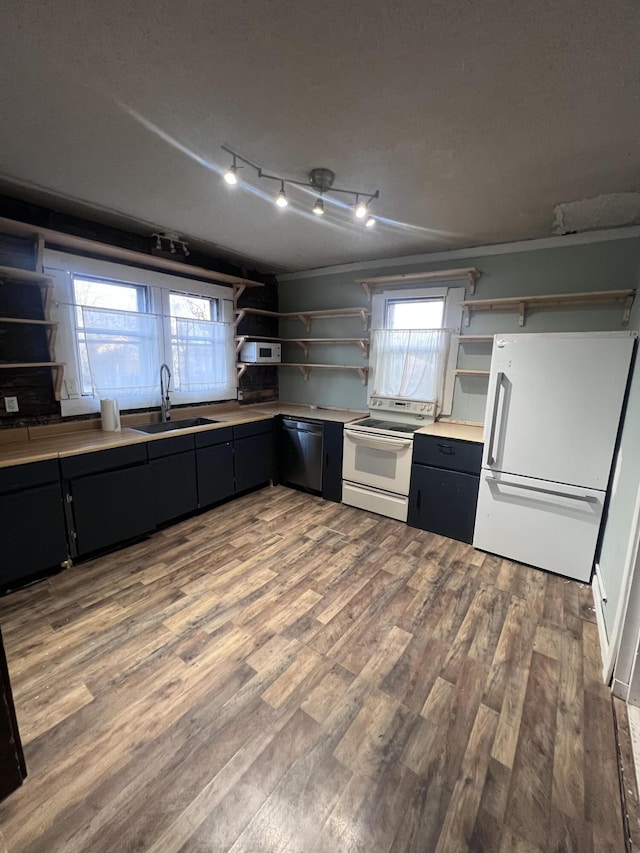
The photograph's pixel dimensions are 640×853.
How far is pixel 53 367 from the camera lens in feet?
8.61

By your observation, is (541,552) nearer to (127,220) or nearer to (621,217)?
(621,217)

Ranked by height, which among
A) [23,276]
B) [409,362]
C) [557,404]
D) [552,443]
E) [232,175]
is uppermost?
[232,175]

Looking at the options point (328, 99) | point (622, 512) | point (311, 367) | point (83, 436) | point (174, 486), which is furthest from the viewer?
point (311, 367)

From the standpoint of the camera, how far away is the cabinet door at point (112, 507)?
7.95 ft

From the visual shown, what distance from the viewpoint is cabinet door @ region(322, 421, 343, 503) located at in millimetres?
3564

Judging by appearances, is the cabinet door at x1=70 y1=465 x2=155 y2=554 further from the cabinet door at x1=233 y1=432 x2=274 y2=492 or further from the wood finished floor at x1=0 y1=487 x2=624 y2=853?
the cabinet door at x1=233 y1=432 x2=274 y2=492

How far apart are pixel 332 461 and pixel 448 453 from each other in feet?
3.90

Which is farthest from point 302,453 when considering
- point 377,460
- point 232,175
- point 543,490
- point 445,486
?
point 232,175

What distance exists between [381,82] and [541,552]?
283 centimetres

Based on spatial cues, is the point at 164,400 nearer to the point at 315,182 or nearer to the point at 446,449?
the point at 315,182

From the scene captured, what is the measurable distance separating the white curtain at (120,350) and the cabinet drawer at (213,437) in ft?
2.23

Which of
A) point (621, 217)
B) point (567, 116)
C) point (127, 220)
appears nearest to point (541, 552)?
point (621, 217)

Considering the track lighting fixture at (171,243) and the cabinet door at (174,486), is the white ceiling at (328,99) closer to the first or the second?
the track lighting fixture at (171,243)

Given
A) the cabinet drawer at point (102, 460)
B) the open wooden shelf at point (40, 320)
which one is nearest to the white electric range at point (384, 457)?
the cabinet drawer at point (102, 460)
